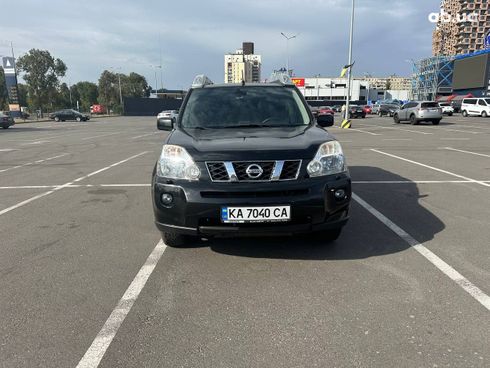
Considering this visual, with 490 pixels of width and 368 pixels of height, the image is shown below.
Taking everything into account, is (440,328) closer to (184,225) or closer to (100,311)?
(184,225)

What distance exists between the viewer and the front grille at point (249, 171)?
3.60 meters

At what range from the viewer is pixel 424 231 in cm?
487

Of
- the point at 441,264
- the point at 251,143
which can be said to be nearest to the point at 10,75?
the point at 251,143

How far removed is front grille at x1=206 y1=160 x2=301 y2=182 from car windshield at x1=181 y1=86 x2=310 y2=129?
3.80ft

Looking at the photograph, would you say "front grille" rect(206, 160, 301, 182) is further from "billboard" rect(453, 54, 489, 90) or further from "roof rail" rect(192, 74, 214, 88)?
"billboard" rect(453, 54, 489, 90)

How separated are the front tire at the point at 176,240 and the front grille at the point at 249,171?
3.32 feet

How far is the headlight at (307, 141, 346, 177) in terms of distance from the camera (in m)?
3.74

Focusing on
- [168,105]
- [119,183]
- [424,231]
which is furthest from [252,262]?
[168,105]

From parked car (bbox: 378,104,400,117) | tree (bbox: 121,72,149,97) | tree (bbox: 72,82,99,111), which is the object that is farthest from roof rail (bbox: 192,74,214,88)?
tree (bbox: 72,82,99,111)

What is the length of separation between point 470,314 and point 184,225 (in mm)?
2473

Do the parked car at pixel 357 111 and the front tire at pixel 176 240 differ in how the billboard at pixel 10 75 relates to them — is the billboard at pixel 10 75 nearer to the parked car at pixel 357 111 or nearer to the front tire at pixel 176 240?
the parked car at pixel 357 111

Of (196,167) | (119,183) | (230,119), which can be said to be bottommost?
(119,183)

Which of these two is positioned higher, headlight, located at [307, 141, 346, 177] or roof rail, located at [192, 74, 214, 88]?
roof rail, located at [192, 74, 214, 88]

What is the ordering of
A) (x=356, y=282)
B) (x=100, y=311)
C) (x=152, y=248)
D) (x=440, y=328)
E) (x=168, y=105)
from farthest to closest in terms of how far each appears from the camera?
(x=168, y=105) → (x=152, y=248) → (x=356, y=282) → (x=100, y=311) → (x=440, y=328)
